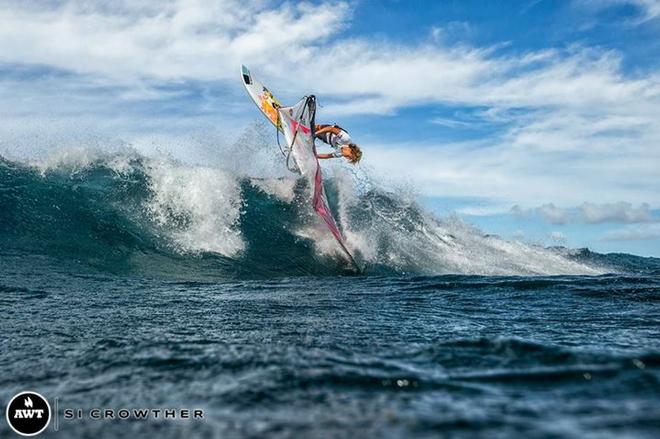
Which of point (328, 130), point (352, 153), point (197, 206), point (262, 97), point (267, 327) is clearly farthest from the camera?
point (262, 97)

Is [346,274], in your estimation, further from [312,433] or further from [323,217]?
[312,433]

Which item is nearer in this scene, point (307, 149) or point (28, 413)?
point (28, 413)

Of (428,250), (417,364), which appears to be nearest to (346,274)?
(428,250)

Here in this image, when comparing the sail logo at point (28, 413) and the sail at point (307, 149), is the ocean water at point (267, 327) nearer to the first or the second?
the sail logo at point (28, 413)

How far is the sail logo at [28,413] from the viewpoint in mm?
2791

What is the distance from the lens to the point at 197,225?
1380 centimetres

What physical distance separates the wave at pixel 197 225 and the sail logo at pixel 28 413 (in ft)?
25.0

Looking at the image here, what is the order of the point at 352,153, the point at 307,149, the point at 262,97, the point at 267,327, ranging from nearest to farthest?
the point at 267,327
the point at 352,153
the point at 307,149
the point at 262,97

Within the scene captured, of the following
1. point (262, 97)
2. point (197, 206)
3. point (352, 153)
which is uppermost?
point (262, 97)

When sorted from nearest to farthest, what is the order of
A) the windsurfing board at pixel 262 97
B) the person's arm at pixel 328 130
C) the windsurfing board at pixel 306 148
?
1. the windsurfing board at pixel 306 148
2. the person's arm at pixel 328 130
3. the windsurfing board at pixel 262 97

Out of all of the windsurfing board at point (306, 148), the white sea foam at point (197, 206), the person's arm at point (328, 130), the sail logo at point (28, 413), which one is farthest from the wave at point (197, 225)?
the sail logo at point (28, 413)

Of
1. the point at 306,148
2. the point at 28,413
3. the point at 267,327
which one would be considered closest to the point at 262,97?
the point at 306,148

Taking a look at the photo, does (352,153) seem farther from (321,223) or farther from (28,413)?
(28,413)

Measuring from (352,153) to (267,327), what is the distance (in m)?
10.5
